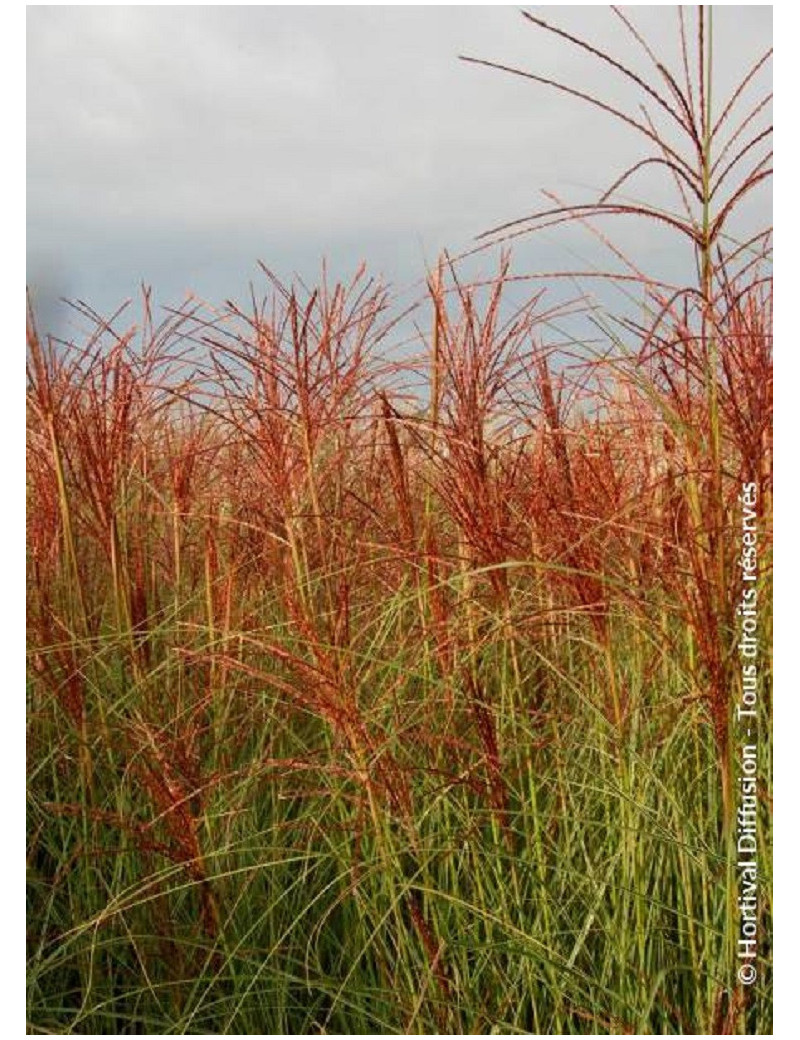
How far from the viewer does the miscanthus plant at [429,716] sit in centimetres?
209

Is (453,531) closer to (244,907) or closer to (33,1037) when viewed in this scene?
(244,907)

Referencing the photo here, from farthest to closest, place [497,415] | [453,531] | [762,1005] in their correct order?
[453,531], [497,415], [762,1005]

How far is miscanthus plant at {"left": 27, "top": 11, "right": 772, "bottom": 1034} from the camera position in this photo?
209 centimetres

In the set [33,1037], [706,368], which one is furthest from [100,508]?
[706,368]

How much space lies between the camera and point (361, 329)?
2.68 metres

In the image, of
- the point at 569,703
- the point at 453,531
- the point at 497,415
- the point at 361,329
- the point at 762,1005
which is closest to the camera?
the point at 762,1005

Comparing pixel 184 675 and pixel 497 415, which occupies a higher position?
pixel 497 415

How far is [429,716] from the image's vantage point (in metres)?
2.55
